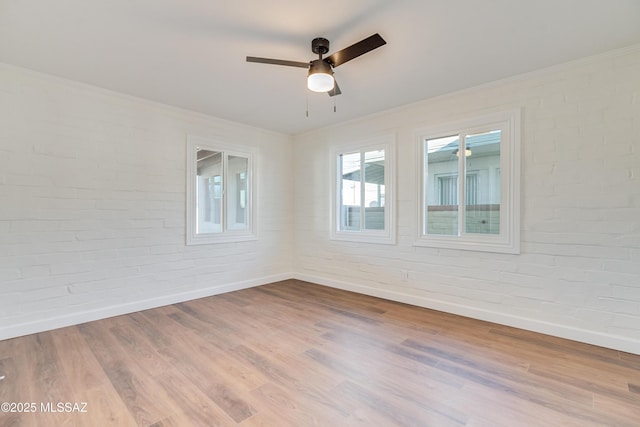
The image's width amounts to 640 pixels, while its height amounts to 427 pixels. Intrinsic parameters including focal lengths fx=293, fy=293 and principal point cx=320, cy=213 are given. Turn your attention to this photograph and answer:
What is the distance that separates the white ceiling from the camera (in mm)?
2148

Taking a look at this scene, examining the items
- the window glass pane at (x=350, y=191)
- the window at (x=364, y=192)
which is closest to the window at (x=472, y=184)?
the window at (x=364, y=192)

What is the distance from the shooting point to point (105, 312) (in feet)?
11.3

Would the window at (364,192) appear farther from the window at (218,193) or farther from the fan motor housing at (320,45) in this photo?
the fan motor housing at (320,45)

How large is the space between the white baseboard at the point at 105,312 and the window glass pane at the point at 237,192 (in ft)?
3.25

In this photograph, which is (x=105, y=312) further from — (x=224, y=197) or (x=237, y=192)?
(x=237, y=192)

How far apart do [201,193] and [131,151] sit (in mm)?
1039

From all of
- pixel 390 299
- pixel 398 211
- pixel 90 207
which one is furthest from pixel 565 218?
pixel 90 207

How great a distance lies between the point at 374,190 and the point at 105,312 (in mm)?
3853

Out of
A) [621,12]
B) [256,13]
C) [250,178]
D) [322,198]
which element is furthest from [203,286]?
[621,12]

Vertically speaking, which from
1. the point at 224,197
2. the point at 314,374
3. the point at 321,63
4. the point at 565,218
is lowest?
the point at 314,374

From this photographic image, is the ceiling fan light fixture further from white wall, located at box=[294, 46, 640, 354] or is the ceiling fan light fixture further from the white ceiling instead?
white wall, located at box=[294, 46, 640, 354]

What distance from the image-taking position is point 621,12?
86.2 inches

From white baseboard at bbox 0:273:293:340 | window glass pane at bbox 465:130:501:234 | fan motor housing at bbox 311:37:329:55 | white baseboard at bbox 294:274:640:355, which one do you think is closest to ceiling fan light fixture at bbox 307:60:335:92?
fan motor housing at bbox 311:37:329:55

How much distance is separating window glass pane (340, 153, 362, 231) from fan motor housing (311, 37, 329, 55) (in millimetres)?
2329
